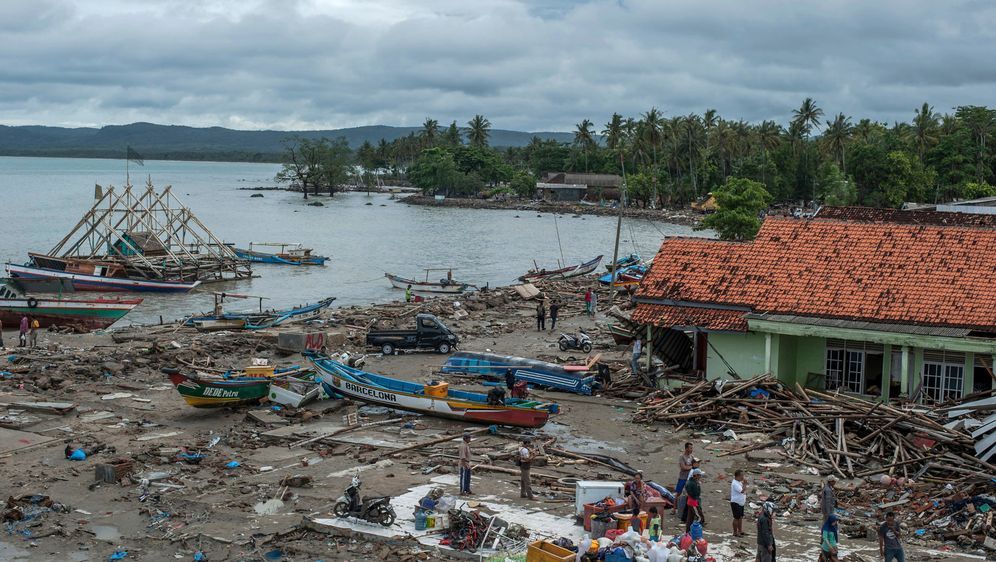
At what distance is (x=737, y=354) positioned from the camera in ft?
84.3

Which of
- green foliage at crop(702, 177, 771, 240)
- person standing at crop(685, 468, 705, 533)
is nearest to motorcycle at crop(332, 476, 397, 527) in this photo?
person standing at crop(685, 468, 705, 533)

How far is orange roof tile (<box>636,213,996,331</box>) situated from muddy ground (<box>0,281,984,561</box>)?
3.92 m

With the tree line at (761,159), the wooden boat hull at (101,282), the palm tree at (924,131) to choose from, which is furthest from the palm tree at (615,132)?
the wooden boat hull at (101,282)

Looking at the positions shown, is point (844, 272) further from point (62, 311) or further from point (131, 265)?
point (131, 265)

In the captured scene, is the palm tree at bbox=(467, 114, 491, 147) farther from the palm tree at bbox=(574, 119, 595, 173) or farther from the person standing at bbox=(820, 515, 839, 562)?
the person standing at bbox=(820, 515, 839, 562)

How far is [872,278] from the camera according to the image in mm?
25406

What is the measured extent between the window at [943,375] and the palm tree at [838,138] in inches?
3343

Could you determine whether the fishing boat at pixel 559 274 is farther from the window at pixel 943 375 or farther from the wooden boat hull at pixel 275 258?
the window at pixel 943 375

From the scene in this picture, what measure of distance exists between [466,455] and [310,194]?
550 ft

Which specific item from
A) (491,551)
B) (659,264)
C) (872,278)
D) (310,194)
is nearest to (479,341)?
(659,264)

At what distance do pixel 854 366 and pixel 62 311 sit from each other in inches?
1262

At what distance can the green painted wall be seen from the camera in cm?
2539

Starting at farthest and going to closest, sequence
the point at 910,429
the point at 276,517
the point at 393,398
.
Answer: the point at 393,398 < the point at 910,429 < the point at 276,517

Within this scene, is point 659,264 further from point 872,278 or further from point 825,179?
Result: point 825,179
